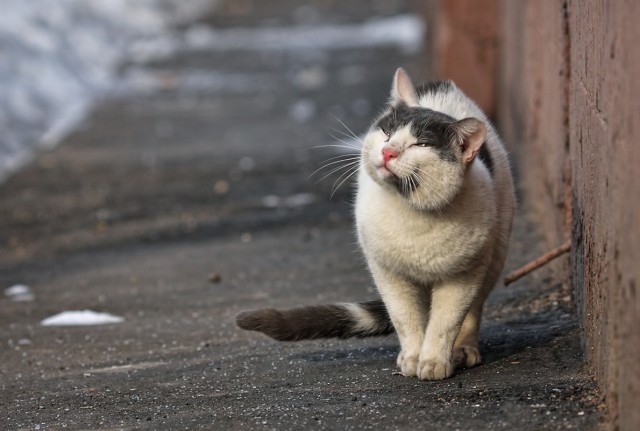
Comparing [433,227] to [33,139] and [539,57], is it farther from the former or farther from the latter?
[33,139]

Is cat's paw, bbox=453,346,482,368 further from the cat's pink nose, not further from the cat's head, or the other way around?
the cat's pink nose

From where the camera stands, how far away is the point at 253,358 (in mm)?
4625

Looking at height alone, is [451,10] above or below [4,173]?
above

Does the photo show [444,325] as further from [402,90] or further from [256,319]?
[402,90]

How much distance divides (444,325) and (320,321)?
1.68 ft

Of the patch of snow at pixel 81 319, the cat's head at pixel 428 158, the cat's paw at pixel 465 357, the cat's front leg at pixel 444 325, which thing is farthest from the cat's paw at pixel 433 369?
the patch of snow at pixel 81 319

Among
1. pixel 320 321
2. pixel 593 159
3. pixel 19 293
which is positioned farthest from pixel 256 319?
pixel 19 293

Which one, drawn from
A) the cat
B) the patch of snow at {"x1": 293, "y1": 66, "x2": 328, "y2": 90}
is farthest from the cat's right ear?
the patch of snow at {"x1": 293, "y1": 66, "x2": 328, "y2": 90}

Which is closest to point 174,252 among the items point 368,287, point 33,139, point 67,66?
point 368,287

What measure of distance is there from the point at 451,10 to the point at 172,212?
151 inches

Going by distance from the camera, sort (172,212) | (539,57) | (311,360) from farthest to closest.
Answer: (172,212) < (539,57) < (311,360)

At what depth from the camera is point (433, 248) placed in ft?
13.0

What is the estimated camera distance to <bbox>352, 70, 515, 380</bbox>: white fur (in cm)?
388

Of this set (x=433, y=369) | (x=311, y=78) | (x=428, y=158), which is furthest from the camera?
(x=311, y=78)
